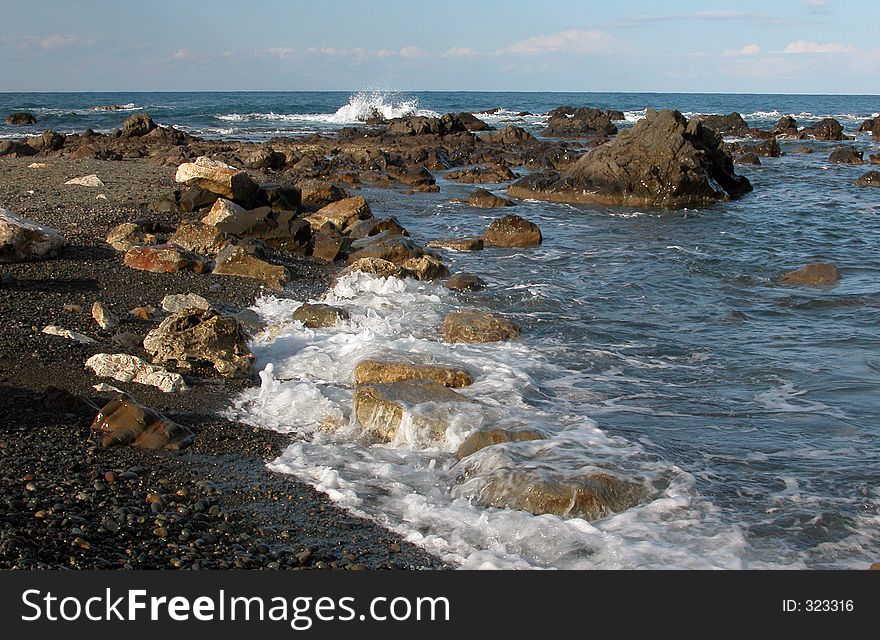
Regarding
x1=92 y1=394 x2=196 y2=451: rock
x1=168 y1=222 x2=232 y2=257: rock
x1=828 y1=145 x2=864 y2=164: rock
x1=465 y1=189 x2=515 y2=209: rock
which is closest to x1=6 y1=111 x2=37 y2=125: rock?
x1=465 y1=189 x2=515 y2=209: rock

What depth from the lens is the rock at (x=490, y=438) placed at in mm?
6582

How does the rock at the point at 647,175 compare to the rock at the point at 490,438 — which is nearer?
the rock at the point at 490,438

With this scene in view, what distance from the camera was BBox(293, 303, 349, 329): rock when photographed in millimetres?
9891

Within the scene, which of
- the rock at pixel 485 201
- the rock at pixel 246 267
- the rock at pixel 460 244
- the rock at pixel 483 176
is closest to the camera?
the rock at pixel 246 267

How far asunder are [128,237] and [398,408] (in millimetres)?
6848

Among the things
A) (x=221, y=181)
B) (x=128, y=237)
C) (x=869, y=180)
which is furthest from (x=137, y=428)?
(x=869, y=180)

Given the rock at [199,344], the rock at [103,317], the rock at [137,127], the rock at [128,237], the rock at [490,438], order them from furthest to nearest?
the rock at [137,127]
the rock at [128,237]
the rock at [103,317]
the rock at [199,344]
the rock at [490,438]

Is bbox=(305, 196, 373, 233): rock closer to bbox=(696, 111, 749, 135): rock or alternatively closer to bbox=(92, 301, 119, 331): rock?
bbox=(92, 301, 119, 331): rock

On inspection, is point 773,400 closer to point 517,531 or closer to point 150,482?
point 517,531

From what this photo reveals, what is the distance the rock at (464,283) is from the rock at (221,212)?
379 centimetres

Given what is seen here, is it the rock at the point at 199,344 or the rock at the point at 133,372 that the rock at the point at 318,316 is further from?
the rock at the point at 133,372

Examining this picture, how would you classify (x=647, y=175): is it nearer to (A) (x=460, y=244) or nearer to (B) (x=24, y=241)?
(A) (x=460, y=244)

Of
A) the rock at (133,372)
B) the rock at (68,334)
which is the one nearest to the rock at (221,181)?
the rock at (68,334)

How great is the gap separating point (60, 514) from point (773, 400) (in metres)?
6.32
